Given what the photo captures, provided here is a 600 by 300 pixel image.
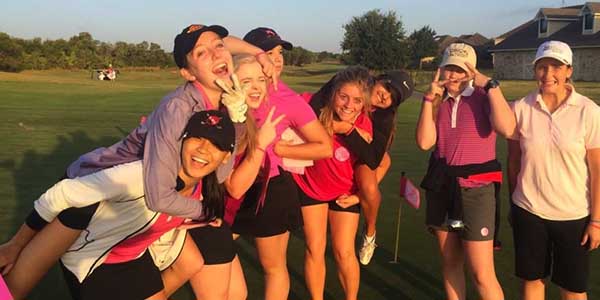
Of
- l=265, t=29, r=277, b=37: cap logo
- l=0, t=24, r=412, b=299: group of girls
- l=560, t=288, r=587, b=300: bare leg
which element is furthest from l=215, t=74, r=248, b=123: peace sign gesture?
l=560, t=288, r=587, b=300: bare leg

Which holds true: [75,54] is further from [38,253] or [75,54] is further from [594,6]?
[38,253]

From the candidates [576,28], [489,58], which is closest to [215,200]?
[576,28]

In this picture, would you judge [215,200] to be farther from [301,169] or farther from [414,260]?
[414,260]

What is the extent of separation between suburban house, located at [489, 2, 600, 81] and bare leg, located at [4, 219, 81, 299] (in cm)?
4097

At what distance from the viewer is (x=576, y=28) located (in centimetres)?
4278

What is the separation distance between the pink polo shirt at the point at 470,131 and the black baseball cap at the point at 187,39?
170 centimetres

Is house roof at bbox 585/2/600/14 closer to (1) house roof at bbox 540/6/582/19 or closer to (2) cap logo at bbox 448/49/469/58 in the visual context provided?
(1) house roof at bbox 540/6/582/19

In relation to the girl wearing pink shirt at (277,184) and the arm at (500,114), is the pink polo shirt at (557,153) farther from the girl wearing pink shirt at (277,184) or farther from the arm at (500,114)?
the girl wearing pink shirt at (277,184)

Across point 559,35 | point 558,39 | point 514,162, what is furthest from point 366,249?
point 559,35

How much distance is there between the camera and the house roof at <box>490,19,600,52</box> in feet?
129

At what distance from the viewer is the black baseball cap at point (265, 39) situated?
3953 millimetres

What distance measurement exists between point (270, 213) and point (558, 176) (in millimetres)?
1804

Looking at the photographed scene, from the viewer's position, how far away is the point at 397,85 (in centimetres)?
439

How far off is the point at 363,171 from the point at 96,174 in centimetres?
213
